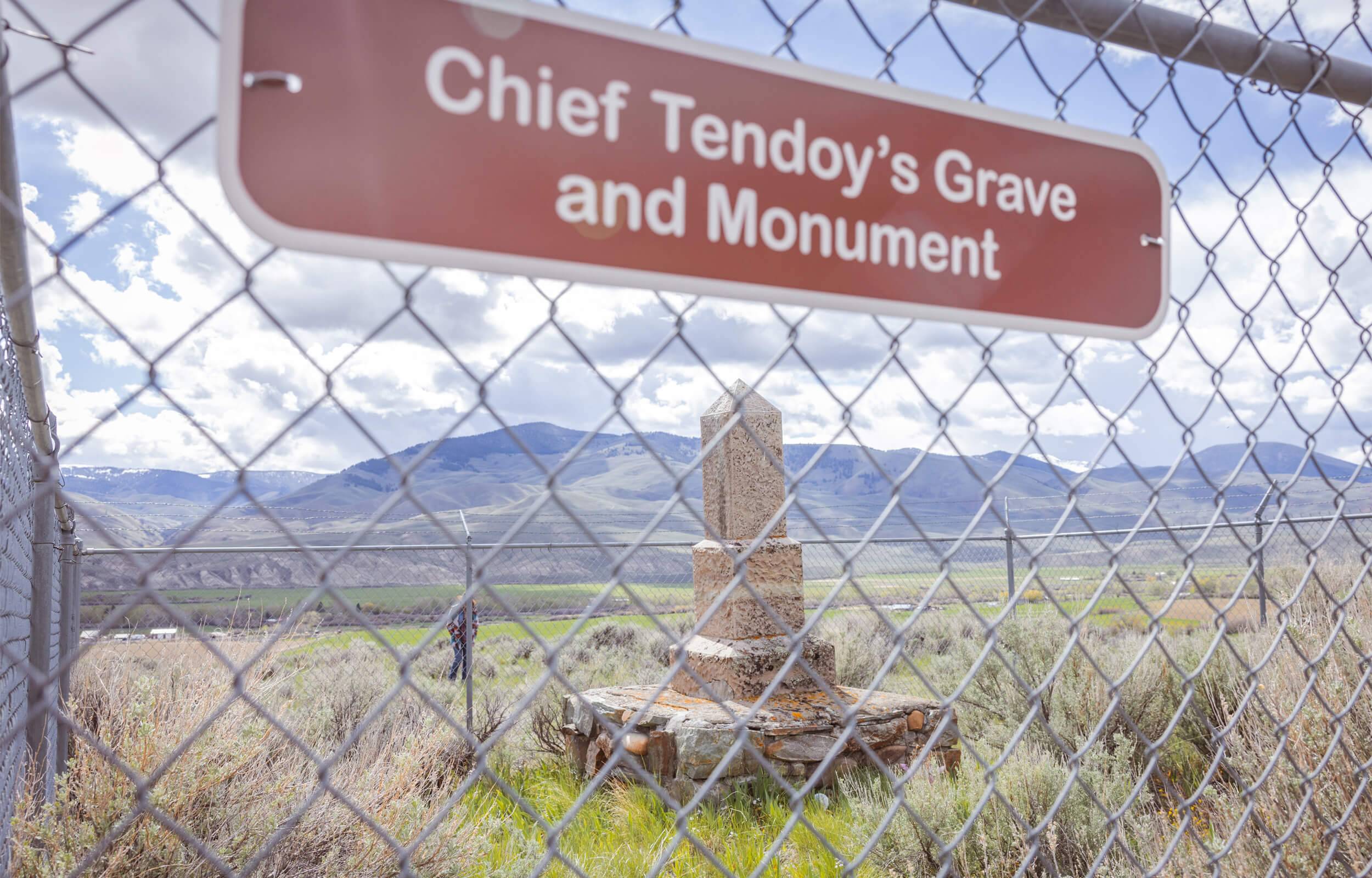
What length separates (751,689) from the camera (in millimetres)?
5680

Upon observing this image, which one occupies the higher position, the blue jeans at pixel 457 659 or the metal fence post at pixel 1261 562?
the metal fence post at pixel 1261 562

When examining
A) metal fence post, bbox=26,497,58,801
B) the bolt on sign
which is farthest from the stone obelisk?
the bolt on sign

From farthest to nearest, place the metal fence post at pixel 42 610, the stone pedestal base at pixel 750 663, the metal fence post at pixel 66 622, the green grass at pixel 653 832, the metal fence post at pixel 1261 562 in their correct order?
the stone pedestal base at pixel 750 663, the metal fence post at pixel 66 622, the green grass at pixel 653 832, the metal fence post at pixel 42 610, the metal fence post at pixel 1261 562

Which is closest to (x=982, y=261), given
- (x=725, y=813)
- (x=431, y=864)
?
(x=431, y=864)

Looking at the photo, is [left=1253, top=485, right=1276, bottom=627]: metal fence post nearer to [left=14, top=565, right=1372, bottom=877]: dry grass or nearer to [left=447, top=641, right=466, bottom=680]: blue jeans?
[left=14, top=565, right=1372, bottom=877]: dry grass

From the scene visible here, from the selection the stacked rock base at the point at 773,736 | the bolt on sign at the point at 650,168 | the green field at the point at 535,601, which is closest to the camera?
the bolt on sign at the point at 650,168

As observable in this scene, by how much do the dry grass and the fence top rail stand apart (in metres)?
0.24

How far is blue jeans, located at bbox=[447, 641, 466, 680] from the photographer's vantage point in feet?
28.6

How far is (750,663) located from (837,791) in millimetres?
947

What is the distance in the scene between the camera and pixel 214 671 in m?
4.59

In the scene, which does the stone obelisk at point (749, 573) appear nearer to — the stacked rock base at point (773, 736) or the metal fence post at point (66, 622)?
the stacked rock base at point (773, 736)

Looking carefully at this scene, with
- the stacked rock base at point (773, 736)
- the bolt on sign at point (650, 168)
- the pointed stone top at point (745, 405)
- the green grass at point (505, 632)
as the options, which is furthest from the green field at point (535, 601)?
the bolt on sign at point (650, 168)

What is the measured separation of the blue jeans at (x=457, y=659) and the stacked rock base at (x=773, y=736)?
10.1ft

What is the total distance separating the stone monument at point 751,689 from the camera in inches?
214
